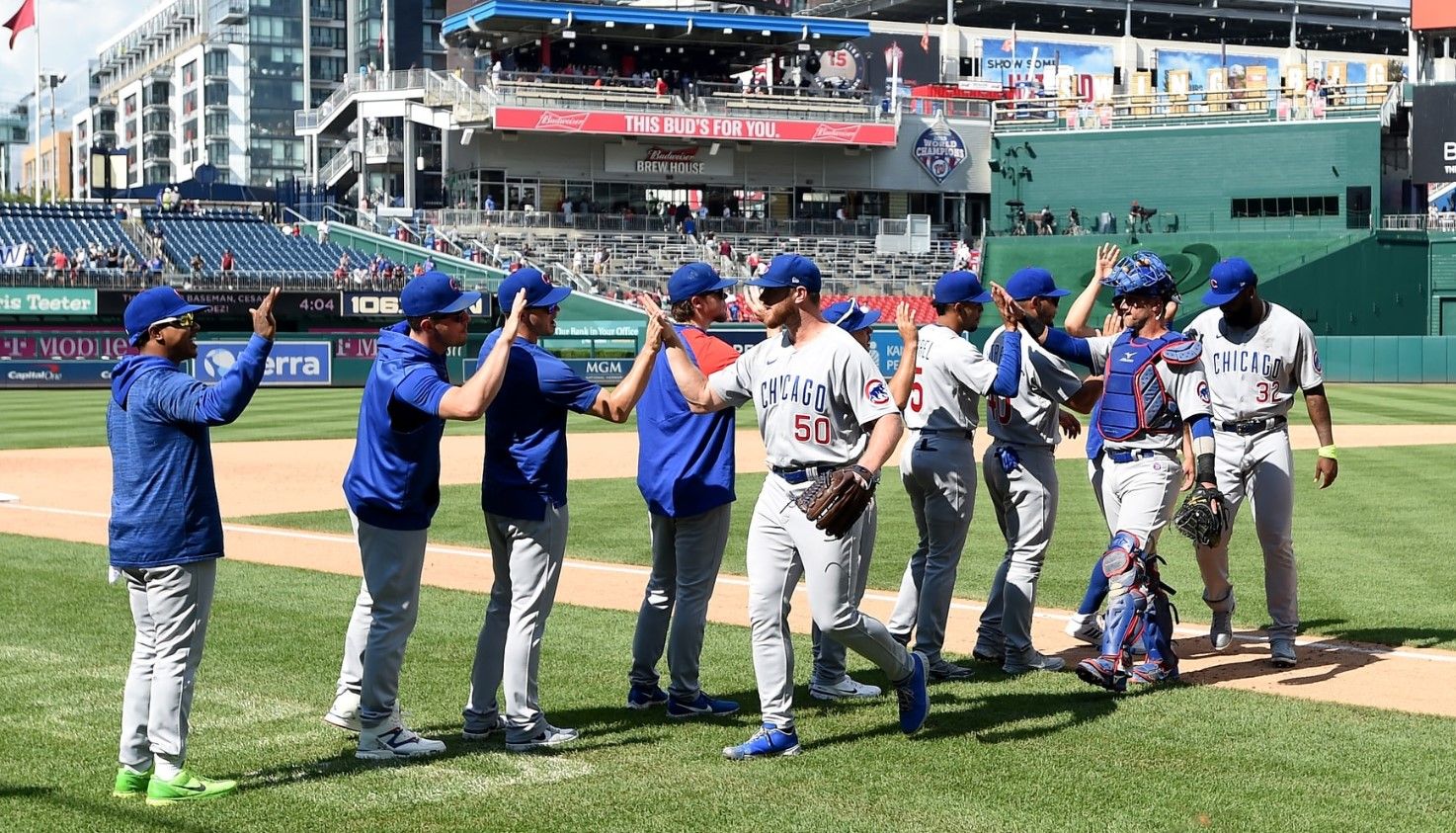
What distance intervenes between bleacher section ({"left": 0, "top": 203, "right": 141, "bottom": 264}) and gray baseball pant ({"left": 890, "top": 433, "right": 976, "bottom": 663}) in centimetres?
4112

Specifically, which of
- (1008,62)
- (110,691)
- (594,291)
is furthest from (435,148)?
(110,691)

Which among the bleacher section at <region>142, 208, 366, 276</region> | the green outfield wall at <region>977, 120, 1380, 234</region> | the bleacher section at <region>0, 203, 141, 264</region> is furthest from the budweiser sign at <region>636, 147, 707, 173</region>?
the bleacher section at <region>0, 203, 141, 264</region>

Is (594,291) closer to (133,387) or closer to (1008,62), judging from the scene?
(1008,62)

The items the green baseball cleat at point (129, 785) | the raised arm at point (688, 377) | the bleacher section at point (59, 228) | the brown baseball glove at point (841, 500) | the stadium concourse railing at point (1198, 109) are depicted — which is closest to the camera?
the green baseball cleat at point (129, 785)

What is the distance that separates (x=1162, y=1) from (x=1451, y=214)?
94.9 ft

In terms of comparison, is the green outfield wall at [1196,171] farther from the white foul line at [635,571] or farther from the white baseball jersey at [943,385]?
the white baseball jersey at [943,385]

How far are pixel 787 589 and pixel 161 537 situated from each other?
2611mm

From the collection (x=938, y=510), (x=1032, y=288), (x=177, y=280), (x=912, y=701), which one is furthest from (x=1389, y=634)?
(x=177, y=280)

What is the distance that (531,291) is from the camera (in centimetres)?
718

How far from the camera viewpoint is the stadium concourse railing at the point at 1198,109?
54656mm

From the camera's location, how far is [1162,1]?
7706 centimetres

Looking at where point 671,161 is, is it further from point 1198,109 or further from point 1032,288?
point 1032,288

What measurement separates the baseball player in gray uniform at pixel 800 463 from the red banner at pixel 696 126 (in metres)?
48.6

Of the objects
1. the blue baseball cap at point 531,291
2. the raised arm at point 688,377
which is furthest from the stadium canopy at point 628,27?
the raised arm at point 688,377
